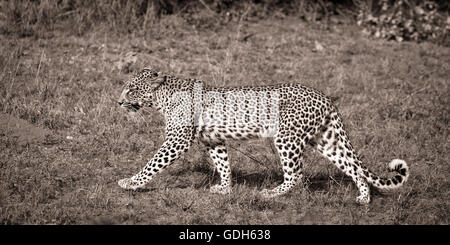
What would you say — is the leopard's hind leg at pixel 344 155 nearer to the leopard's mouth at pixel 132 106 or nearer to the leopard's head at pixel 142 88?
the leopard's head at pixel 142 88

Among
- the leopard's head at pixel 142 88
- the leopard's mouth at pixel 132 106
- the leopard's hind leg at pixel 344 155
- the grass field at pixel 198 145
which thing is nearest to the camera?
the grass field at pixel 198 145

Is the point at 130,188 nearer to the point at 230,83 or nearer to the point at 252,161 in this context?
the point at 252,161

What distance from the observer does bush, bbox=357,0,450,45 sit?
56.7 feet

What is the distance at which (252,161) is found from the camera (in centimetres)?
1073

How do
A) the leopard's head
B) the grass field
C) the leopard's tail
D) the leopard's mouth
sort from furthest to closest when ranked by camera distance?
the leopard's mouth, the leopard's head, the leopard's tail, the grass field

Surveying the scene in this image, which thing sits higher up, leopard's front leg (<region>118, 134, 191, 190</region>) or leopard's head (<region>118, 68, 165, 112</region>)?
leopard's head (<region>118, 68, 165, 112</region>)

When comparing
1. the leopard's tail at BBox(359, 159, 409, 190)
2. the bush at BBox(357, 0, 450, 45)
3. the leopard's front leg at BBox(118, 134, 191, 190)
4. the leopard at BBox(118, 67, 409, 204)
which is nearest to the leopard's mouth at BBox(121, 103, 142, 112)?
the leopard at BBox(118, 67, 409, 204)

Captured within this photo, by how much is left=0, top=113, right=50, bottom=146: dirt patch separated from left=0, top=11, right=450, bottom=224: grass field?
0.02 meters

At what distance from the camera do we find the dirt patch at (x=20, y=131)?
416 inches

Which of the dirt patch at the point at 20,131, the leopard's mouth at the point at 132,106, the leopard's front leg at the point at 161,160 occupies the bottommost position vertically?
the dirt patch at the point at 20,131

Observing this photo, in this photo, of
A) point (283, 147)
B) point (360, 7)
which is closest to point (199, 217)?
point (283, 147)

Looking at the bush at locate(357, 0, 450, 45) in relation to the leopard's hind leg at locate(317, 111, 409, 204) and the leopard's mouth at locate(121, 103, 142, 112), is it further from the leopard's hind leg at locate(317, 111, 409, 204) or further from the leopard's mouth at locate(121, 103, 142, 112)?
the leopard's mouth at locate(121, 103, 142, 112)

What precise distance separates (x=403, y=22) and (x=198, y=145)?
856cm

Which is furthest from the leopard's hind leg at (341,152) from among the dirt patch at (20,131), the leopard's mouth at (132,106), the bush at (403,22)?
the bush at (403,22)
